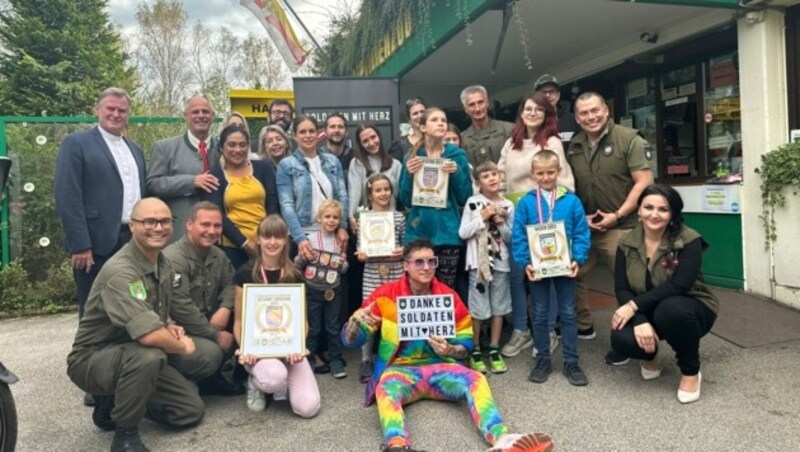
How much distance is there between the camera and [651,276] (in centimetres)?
363

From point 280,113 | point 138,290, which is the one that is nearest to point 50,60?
point 280,113

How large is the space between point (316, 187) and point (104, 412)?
2.07m

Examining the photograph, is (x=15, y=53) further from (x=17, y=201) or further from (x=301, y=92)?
(x=301, y=92)

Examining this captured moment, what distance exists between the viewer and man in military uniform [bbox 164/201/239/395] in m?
3.70

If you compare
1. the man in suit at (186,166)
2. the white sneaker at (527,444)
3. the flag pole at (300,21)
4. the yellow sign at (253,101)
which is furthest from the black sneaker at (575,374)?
the flag pole at (300,21)

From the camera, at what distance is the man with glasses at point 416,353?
10.6 ft

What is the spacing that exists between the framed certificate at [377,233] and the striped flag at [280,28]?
6.91 metres

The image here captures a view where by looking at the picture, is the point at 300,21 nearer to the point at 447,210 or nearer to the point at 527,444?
the point at 447,210

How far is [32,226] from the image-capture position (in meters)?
7.09

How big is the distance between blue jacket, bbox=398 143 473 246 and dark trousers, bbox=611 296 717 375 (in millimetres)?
1389

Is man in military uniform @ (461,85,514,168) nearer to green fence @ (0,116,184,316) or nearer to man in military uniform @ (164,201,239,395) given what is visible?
man in military uniform @ (164,201,239,395)

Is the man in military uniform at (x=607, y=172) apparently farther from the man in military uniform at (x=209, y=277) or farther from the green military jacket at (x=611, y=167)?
the man in military uniform at (x=209, y=277)

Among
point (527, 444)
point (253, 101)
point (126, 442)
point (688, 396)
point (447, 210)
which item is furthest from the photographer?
point (253, 101)

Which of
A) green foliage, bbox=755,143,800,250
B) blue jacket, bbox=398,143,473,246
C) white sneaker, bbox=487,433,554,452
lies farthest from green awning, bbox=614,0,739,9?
white sneaker, bbox=487,433,554,452
